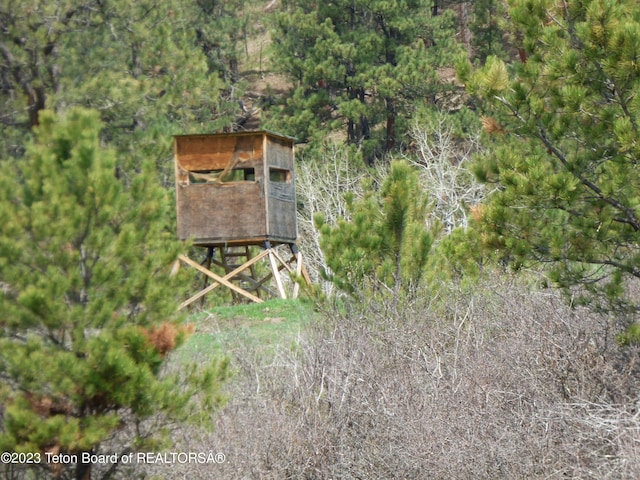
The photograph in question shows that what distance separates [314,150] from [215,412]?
973 inches

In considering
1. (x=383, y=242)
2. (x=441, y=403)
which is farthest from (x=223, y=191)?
Answer: (x=441, y=403)

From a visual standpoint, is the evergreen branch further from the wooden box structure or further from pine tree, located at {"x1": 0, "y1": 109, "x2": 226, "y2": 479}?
the wooden box structure

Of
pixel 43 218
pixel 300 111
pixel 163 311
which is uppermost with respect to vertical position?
pixel 300 111

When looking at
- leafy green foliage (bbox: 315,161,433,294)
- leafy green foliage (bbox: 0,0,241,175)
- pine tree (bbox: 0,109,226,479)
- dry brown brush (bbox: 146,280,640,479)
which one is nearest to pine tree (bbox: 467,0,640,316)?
dry brown brush (bbox: 146,280,640,479)

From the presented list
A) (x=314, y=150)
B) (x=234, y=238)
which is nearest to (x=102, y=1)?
(x=234, y=238)

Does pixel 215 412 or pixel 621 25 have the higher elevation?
pixel 621 25

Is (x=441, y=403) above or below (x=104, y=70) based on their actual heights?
below

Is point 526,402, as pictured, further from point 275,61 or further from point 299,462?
point 275,61

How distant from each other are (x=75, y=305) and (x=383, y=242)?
176 inches

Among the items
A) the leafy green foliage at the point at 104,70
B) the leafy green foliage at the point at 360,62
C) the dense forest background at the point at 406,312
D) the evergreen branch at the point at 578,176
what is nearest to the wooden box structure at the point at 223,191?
the leafy green foliage at the point at 104,70

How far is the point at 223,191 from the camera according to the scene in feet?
57.1

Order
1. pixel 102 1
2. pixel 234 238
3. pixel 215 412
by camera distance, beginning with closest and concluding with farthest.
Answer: pixel 215 412 → pixel 234 238 → pixel 102 1

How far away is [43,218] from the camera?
19.0ft

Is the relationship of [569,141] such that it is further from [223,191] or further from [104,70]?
[104,70]
